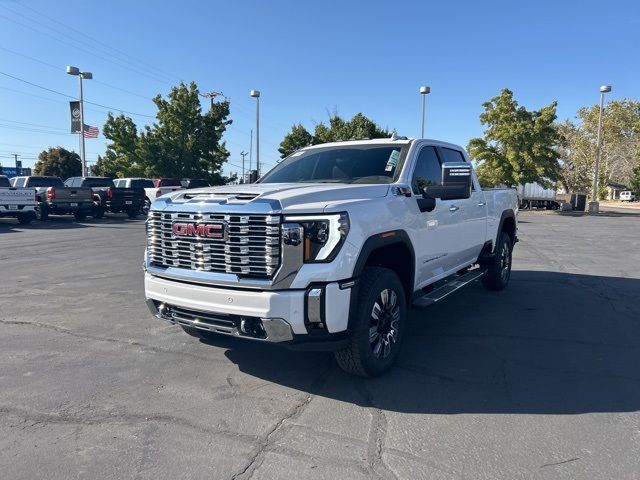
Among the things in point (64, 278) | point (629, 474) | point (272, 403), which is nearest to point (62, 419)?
point (272, 403)

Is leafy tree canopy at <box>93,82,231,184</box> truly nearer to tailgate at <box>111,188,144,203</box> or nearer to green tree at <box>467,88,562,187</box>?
tailgate at <box>111,188,144,203</box>

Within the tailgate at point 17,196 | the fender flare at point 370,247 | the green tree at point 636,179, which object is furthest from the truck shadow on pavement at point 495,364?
the green tree at point 636,179

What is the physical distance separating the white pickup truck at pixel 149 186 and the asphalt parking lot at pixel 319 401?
20.2 m

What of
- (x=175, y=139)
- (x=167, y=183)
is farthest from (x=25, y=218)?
(x=175, y=139)

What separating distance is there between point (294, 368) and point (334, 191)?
163 centimetres

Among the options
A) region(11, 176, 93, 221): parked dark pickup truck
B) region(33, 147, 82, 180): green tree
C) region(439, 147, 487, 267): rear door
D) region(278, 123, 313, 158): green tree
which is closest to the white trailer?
region(278, 123, 313, 158): green tree

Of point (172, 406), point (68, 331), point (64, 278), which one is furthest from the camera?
point (64, 278)

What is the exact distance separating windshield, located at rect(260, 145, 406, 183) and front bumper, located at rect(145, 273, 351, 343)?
5.57 feet

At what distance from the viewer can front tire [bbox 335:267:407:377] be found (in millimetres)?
3766

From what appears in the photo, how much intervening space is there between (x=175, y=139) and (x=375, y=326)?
117 feet

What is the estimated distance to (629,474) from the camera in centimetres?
280

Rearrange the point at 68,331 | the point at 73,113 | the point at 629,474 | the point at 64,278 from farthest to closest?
1. the point at 73,113
2. the point at 64,278
3. the point at 68,331
4. the point at 629,474

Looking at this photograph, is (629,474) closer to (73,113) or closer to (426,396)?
(426,396)

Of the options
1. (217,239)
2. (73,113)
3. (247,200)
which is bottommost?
(217,239)
